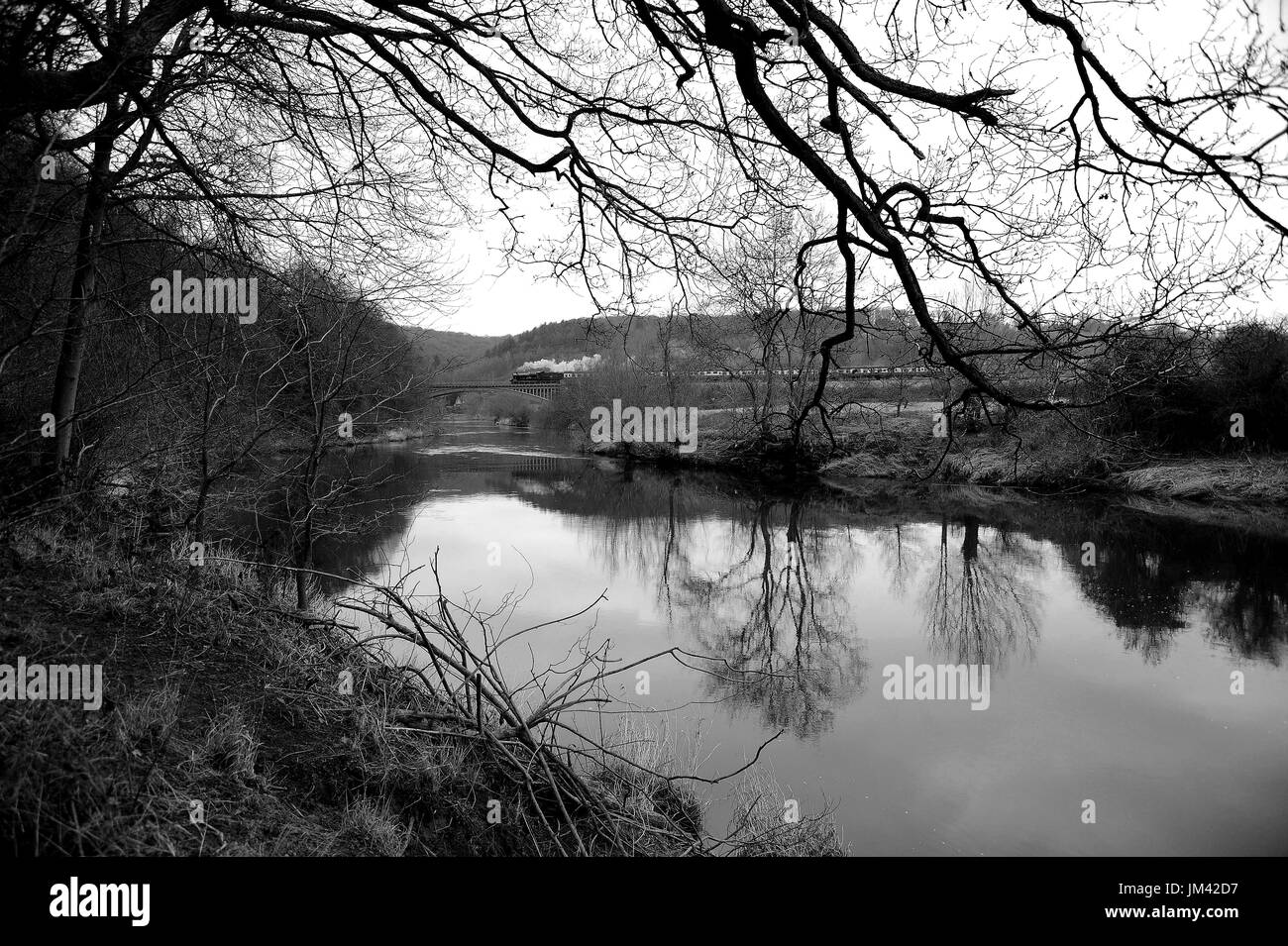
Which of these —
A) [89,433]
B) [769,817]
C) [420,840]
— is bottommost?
[769,817]

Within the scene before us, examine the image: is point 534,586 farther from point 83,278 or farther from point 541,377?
point 541,377

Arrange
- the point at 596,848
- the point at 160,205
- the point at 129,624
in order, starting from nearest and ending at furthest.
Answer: the point at 596,848 < the point at 129,624 < the point at 160,205

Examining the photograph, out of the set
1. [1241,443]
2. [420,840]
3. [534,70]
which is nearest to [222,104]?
[534,70]

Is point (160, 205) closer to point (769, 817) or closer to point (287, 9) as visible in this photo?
point (287, 9)

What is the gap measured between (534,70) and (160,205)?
139 inches

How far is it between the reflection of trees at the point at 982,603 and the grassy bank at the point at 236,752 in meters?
4.99

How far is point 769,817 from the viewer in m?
5.04

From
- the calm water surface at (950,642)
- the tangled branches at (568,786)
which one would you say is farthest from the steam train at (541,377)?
the tangled branches at (568,786)
